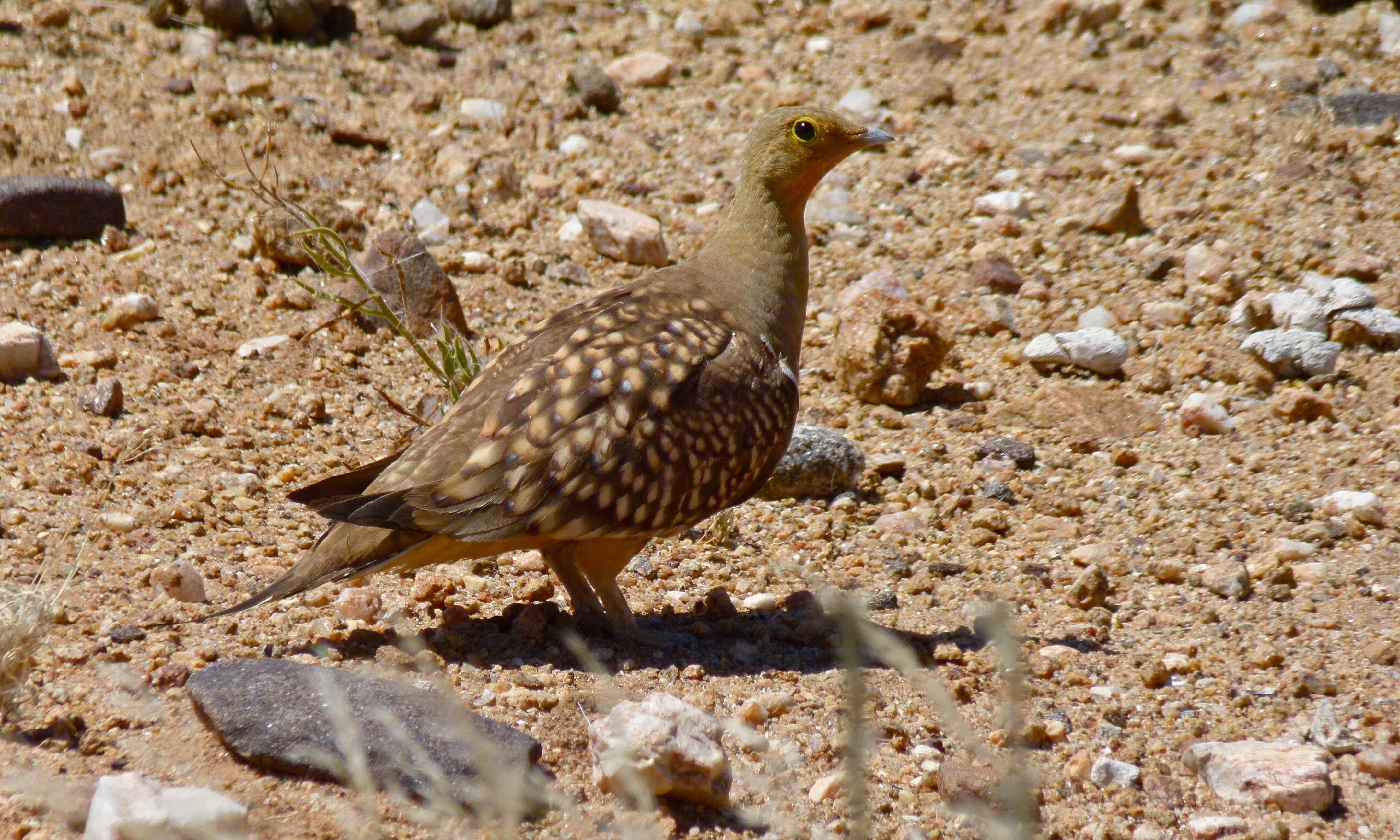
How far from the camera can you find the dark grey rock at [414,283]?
18.2ft

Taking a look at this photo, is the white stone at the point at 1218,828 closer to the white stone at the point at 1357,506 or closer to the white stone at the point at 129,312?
the white stone at the point at 1357,506

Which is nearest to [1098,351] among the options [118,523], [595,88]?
[595,88]

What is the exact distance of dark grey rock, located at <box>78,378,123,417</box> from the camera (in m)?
4.88

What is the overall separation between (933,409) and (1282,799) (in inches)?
98.9

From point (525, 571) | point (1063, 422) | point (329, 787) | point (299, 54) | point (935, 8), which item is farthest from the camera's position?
point (935, 8)

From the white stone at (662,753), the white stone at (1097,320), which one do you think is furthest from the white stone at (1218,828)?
the white stone at (1097,320)

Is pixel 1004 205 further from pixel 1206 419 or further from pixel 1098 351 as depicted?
pixel 1206 419

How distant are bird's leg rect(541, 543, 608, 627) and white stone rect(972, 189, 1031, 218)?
3.53 m

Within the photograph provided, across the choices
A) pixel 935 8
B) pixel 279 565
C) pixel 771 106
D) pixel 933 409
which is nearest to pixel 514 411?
pixel 279 565

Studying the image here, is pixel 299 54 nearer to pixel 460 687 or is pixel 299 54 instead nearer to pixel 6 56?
pixel 6 56

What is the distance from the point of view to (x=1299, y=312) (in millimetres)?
5406

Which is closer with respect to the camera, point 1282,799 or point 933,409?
point 1282,799

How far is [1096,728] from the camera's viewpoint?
11.9 feet

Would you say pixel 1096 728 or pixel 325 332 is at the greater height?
pixel 325 332
